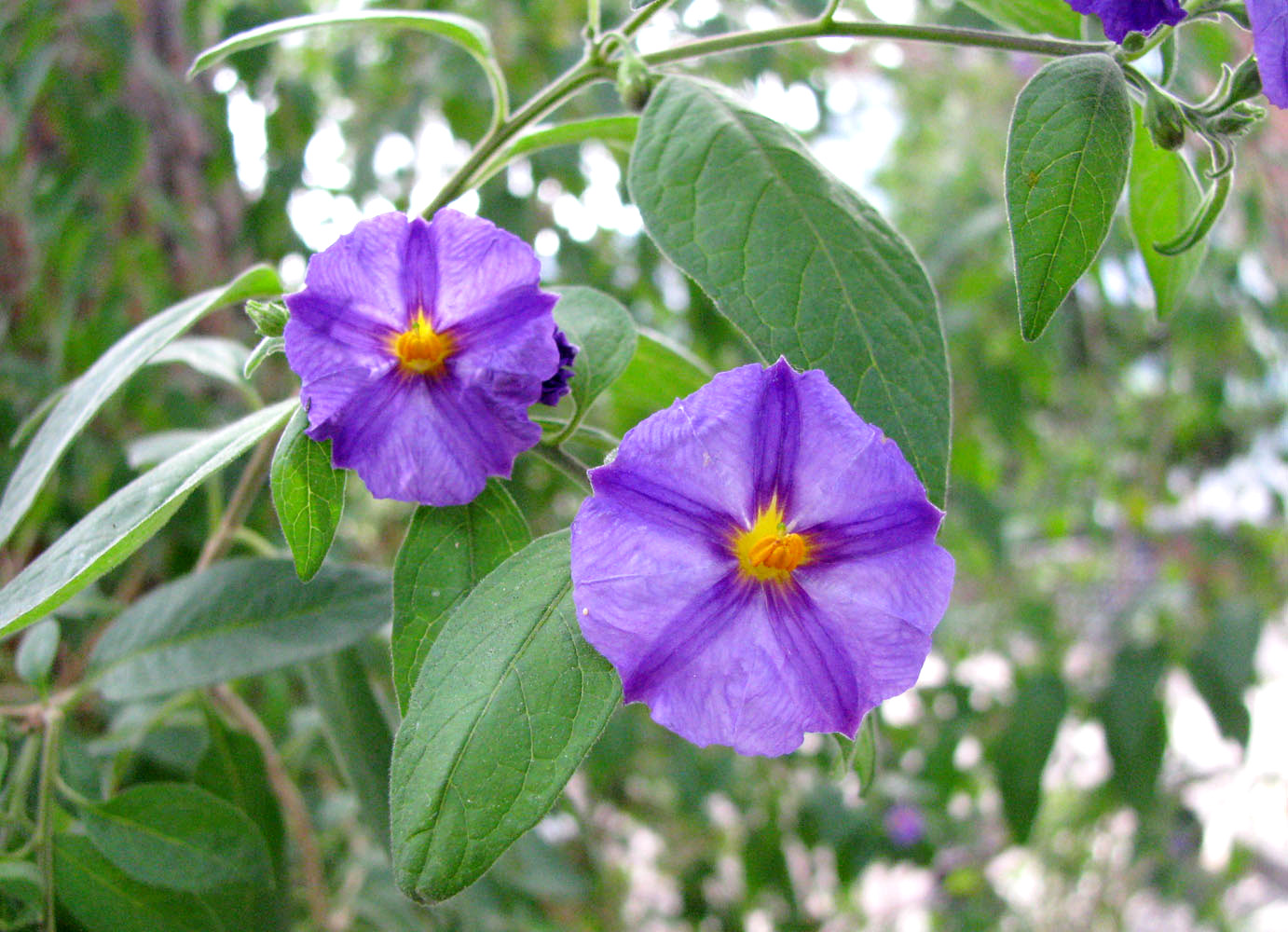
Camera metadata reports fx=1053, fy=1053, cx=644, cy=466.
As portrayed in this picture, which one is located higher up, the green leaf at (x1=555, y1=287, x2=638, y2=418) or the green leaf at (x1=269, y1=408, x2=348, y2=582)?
the green leaf at (x1=555, y1=287, x2=638, y2=418)

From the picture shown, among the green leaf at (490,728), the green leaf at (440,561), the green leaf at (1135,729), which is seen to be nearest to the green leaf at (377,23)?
the green leaf at (440,561)

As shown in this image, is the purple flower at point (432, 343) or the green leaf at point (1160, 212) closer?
the purple flower at point (432, 343)

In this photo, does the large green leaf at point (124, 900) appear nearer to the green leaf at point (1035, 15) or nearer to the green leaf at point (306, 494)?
the green leaf at point (306, 494)

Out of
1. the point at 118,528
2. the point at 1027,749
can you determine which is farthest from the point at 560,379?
the point at 1027,749

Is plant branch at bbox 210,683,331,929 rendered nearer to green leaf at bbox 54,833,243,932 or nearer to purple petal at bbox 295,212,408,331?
green leaf at bbox 54,833,243,932

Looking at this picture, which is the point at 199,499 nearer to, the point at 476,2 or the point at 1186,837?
the point at 476,2

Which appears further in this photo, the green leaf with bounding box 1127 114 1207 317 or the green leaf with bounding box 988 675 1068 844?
the green leaf with bounding box 988 675 1068 844

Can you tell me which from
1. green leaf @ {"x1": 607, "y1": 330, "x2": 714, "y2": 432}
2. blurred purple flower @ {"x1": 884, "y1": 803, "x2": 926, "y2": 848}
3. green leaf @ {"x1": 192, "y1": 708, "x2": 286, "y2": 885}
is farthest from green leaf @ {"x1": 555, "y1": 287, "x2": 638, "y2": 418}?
blurred purple flower @ {"x1": 884, "y1": 803, "x2": 926, "y2": 848}
